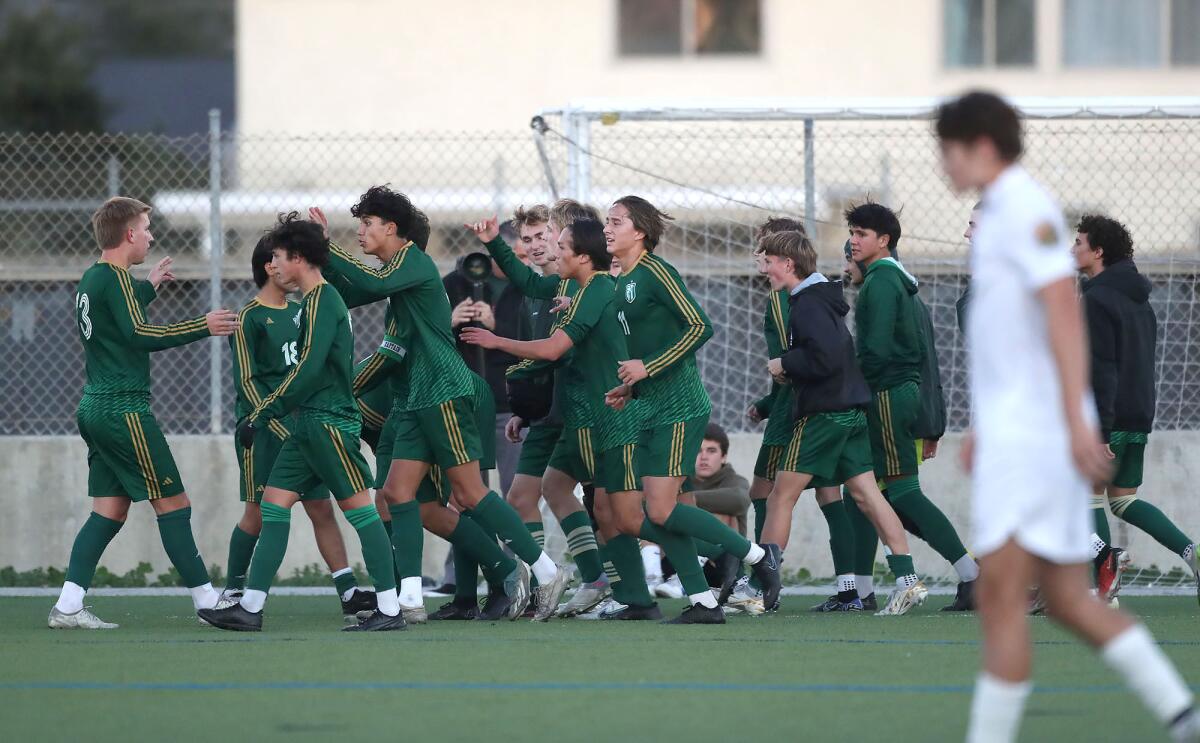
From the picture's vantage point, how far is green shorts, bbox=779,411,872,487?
8.34m

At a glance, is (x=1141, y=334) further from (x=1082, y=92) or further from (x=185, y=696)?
(x=1082, y=92)

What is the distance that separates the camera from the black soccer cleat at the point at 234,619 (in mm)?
7508

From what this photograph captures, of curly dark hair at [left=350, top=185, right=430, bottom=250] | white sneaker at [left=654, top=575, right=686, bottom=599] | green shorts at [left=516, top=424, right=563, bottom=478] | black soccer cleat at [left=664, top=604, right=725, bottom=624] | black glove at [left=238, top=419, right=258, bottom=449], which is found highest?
curly dark hair at [left=350, top=185, right=430, bottom=250]

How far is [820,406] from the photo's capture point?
8297 mm

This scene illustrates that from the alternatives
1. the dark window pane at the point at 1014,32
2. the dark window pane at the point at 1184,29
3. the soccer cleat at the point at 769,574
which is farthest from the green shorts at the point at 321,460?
the dark window pane at the point at 1184,29

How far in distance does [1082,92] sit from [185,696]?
771 inches

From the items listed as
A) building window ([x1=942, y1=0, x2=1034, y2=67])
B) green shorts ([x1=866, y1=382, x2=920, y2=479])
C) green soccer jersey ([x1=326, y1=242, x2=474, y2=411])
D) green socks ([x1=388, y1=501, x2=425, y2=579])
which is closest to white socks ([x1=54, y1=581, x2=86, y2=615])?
green socks ([x1=388, y1=501, x2=425, y2=579])

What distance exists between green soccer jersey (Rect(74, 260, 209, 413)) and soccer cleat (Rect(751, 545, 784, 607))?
270 cm

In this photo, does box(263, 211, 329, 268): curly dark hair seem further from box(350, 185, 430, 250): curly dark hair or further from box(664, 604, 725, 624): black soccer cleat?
box(664, 604, 725, 624): black soccer cleat

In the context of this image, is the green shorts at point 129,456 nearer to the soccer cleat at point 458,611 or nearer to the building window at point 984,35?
the soccer cleat at point 458,611

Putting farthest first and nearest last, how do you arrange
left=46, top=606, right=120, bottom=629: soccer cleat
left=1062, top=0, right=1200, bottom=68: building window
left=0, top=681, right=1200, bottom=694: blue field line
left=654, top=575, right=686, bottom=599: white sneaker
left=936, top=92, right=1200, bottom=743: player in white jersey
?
left=1062, top=0, right=1200, bottom=68: building window < left=654, top=575, right=686, bottom=599: white sneaker < left=46, top=606, right=120, bottom=629: soccer cleat < left=0, top=681, right=1200, bottom=694: blue field line < left=936, top=92, right=1200, bottom=743: player in white jersey

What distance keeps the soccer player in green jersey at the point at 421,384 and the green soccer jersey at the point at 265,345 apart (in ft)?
1.28

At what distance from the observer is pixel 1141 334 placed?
28.1ft

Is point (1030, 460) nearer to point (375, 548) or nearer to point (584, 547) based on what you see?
point (375, 548)
